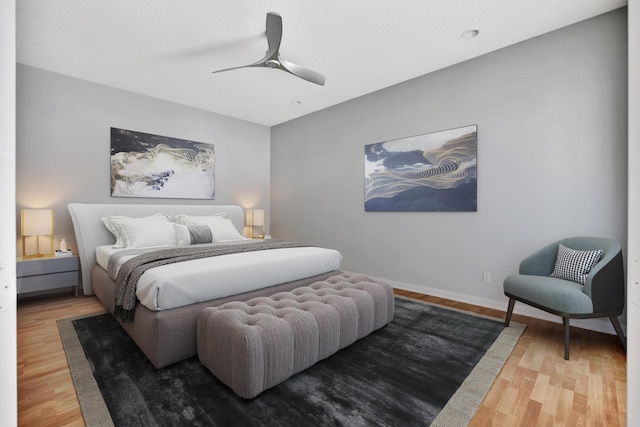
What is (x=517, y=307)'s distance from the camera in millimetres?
3031

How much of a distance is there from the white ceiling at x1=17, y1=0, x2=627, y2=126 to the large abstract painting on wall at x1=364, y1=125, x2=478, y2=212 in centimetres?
83

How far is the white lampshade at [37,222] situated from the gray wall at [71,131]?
0.33 meters

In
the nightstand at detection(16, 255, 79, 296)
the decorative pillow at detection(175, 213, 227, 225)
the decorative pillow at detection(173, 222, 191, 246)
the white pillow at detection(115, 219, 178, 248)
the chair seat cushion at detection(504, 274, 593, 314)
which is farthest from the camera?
the decorative pillow at detection(175, 213, 227, 225)

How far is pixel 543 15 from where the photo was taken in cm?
252

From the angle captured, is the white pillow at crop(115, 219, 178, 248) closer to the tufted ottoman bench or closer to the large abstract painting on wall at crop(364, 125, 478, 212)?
the tufted ottoman bench

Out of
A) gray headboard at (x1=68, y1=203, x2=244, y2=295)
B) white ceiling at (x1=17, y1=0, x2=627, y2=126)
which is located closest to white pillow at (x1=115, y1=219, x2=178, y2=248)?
gray headboard at (x1=68, y1=203, x2=244, y2=295)

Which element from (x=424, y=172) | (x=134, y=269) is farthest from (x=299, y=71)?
(x=134, y=269)

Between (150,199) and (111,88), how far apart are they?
1532 mm

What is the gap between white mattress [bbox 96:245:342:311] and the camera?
79.7 inches

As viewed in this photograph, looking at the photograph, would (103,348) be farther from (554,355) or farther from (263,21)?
(554,355)

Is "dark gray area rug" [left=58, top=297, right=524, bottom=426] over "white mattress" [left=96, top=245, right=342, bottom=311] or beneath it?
beneath

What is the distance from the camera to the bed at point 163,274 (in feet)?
6.48

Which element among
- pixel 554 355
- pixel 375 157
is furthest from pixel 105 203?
pixel 554 355

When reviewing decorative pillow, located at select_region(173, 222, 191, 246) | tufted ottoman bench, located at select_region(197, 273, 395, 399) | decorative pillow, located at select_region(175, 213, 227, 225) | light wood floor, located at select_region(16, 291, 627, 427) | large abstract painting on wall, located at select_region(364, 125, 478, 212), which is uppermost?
large abstract painting on wall, located at select_region(364, 125, 478, 212)
